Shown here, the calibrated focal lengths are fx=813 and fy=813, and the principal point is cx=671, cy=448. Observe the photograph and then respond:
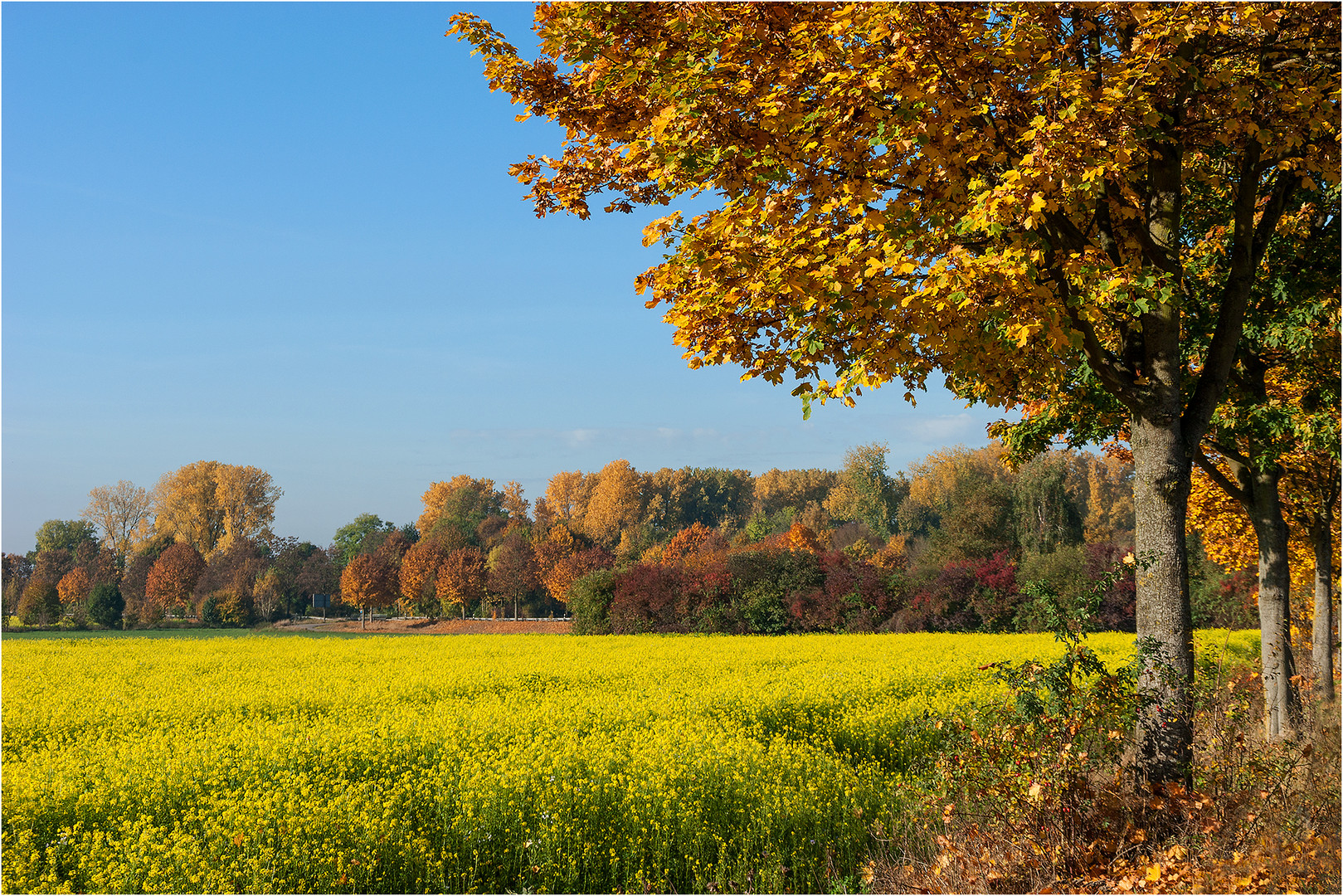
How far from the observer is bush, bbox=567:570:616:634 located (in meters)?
36.7

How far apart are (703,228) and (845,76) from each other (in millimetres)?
1411

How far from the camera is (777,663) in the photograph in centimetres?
1683

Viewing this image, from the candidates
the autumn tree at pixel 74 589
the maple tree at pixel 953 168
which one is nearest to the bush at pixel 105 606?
the autumn tree at pixel 74 589

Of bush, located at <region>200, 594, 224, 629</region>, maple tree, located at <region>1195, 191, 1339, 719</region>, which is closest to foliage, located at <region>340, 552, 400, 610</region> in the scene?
bush, located at <region>200, 594, 224, 629</region>

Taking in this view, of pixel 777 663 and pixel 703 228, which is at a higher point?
pixel 703 228

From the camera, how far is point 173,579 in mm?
57031

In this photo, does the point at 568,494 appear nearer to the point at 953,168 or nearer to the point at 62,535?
the point at 62,535

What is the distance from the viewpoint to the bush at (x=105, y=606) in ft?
175

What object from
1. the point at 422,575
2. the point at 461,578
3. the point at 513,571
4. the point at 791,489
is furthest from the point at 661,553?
the point at 791,489

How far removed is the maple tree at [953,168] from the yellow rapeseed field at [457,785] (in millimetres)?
3022

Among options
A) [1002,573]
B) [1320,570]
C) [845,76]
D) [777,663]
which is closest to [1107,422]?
A: [1320,570]

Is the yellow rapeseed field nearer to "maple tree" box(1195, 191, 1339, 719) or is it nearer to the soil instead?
"maple tree" box(1195, 191, 1339, 719)

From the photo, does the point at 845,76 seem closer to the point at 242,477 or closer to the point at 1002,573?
the point at 1002,573

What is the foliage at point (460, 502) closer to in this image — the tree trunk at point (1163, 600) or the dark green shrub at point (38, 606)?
the dark green shrub at point (38, 606)
